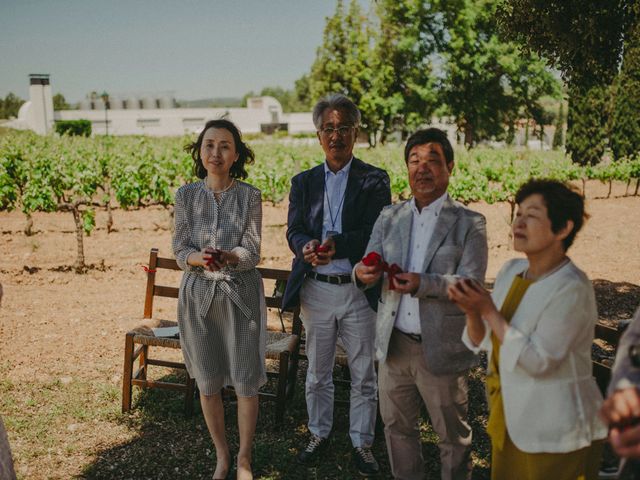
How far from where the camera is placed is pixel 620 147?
28.1 metres

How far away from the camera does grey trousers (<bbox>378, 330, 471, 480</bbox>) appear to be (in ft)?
9.20

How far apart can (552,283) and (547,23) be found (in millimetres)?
3730

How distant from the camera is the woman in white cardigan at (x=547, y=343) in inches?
80.7

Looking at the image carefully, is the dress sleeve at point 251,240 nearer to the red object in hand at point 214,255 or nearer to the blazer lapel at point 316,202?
the red object in hand at point 214,255

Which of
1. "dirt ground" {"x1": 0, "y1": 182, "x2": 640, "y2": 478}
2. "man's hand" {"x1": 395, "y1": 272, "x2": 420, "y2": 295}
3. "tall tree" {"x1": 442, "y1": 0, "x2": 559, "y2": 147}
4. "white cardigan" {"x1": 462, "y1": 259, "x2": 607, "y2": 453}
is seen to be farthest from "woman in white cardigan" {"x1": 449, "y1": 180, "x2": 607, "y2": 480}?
"tall tree" {"x1": 442, "y1": 0, "x2": 559, "y2": 147}

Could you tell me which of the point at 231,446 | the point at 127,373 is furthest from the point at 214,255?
the point at 127,373

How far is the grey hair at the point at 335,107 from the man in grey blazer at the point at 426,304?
779 millimetres

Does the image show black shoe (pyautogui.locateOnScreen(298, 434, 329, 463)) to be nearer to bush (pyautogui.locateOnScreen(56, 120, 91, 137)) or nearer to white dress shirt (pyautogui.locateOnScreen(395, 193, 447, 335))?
white dress shirt (pyautogui.locateOnScreen(395, 193, 447, 335))

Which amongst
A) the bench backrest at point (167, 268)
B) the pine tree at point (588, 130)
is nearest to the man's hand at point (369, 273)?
the bench backrest at point (167, 268)

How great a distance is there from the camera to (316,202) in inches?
143

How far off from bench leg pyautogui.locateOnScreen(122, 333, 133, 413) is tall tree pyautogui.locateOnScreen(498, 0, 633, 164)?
4.46 metres

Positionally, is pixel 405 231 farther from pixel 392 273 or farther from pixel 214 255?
pixel 214 255

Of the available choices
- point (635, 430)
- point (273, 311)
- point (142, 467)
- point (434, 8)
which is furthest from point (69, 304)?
point (434, 8)

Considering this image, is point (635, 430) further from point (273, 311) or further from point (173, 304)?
point (173, 304)
